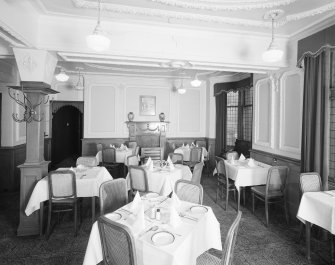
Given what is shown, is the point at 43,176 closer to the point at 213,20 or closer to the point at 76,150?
the point at 213,20

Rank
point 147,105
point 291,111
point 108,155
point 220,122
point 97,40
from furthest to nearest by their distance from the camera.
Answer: point 147,105 < point 220,122 < point 108,155 < point 291,111 < point 97,40

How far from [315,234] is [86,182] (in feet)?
12.6

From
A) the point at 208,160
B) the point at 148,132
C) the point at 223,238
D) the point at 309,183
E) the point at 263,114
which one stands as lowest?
the point at 223,238

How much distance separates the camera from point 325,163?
11.8 feet

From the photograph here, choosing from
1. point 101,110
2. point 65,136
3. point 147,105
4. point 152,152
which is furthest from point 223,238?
point 65,136

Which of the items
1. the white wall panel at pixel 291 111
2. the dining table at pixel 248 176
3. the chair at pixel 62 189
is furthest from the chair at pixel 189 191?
the white wall panel at pixel 291 111

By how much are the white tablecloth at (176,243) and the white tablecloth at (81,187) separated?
155 centimetres

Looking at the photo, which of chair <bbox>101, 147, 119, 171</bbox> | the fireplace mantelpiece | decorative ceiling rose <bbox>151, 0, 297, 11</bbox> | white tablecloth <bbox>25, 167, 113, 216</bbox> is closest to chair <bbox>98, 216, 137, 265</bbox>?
white tablecloth <bbox>25, 167, 113, 216</bbox>

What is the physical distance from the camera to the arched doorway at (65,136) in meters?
9.16

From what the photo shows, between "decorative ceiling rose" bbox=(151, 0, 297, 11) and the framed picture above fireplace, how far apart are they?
578 centimetres

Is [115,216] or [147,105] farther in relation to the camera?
[147,105]

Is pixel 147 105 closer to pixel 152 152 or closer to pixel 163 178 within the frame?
pixel 152 152

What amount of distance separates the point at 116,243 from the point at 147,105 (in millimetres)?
7383

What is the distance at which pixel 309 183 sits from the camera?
3.32 metres
